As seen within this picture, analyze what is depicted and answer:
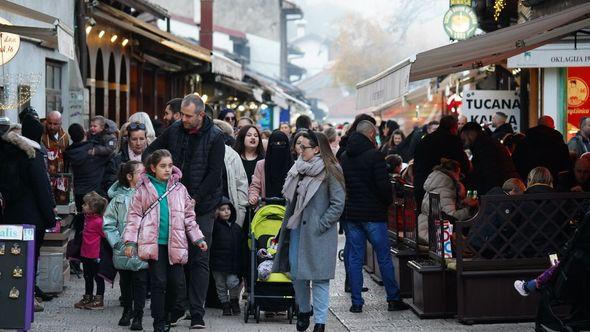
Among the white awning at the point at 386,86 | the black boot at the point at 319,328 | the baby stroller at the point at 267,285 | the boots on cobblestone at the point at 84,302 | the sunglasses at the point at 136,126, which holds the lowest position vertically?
the black boot at the point at 319,328

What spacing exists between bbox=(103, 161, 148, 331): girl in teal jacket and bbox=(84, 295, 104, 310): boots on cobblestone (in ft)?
2.78

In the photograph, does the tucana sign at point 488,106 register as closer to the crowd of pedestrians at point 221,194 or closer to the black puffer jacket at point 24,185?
the crowd of pedestrians at point 221,194

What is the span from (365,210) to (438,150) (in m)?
3.06

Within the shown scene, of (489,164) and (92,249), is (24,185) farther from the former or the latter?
(489,164)

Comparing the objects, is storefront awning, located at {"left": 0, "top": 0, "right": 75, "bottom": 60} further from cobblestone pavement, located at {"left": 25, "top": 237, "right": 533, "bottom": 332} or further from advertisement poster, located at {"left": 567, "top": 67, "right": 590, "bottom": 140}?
advertisement poster, located at {"left": 567, "top": 67, "right": 590, "bottom": 140}

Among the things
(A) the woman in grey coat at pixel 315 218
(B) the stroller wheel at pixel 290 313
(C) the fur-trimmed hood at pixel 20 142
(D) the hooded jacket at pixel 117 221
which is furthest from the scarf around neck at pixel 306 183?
(C) the fur-trimmed hood at pixel 20 142

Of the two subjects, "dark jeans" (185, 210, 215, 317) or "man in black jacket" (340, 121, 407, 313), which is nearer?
"dark jeans" (185, 210, 215, 317)

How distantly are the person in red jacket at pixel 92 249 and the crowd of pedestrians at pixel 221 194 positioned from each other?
0.01 meters

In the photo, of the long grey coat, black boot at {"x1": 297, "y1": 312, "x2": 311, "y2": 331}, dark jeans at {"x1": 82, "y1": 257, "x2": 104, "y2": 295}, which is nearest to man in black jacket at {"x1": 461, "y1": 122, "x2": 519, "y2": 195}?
the long grey coat

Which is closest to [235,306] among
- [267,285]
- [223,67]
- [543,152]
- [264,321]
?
[264,321]

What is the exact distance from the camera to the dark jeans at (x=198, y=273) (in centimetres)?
1151

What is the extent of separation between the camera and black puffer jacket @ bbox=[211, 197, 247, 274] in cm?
1246

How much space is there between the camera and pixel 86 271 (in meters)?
12.8

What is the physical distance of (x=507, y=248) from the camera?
1159cm
